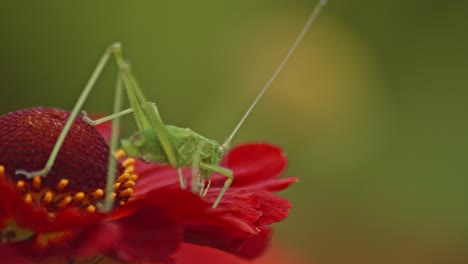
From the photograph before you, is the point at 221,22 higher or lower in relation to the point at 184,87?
higher

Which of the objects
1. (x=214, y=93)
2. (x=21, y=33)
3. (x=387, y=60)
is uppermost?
(x=387, y=60)

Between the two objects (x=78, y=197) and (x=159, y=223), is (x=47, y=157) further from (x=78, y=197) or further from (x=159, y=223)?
(x=159, y=223)

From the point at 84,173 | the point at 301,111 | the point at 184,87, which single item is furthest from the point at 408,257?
the point at 84,173

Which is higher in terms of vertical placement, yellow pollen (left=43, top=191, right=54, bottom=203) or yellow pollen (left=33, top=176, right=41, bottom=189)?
yellow pollen (left=33, top=176, right=41, bottom=189)

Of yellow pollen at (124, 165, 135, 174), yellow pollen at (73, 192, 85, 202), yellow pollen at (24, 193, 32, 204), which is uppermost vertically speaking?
yellow pollen at (124, 165, 135, 174)

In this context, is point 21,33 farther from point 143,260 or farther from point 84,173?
point 143,260

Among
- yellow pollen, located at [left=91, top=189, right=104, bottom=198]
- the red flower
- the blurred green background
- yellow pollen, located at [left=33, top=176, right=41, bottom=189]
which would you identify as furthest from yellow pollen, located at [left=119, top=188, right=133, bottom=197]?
the blurred green background

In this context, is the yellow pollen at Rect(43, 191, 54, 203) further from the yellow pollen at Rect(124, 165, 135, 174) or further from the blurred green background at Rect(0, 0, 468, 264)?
the blurred green background at Rect(0, 0, 468, 264)
